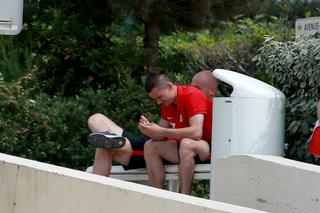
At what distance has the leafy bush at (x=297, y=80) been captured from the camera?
671 cm

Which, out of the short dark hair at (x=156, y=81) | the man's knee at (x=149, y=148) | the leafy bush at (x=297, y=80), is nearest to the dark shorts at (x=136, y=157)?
the man's knee at (x=149, y=148)

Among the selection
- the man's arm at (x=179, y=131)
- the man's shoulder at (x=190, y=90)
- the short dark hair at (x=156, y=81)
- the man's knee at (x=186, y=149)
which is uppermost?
the short dark hair at (x=156, y=81)

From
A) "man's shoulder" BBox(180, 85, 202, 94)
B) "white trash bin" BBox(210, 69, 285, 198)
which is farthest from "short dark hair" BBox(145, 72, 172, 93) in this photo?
"white trash bin" BBox(210, 69, 285, 198)

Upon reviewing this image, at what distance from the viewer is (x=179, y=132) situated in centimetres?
674

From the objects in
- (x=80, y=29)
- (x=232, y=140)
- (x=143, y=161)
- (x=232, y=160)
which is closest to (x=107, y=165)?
(x=143, y=161)

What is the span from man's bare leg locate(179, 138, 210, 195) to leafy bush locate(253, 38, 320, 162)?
2.63ft

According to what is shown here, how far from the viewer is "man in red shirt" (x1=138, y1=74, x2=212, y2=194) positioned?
21.9 feet

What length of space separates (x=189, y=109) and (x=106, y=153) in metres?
0.79

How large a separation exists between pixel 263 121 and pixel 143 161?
46.8 inches

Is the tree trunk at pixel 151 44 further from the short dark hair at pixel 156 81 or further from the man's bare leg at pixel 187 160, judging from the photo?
the man's bare leg at pixel 187 160

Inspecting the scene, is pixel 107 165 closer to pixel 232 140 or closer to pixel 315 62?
pixel 232 140

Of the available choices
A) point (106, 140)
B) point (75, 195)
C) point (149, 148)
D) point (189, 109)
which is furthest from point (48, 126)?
point (75, 195)

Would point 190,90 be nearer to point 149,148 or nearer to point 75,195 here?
point 149,148

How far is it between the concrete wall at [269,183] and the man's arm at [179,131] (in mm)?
1085
